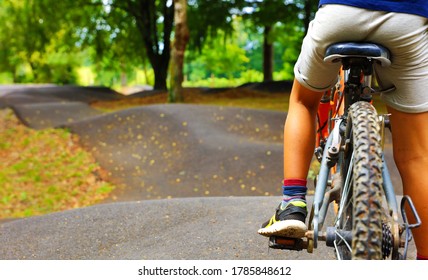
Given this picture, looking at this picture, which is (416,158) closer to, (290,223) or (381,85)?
(381,85)

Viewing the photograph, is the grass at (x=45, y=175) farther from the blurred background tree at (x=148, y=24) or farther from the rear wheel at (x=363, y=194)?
the blurred background tree at (x=148, y=24)

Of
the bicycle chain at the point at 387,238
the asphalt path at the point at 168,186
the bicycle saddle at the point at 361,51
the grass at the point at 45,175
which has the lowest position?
the grass at the point at 45,175

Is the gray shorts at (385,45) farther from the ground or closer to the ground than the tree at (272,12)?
farther from the ground

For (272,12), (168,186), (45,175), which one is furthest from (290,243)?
Result: (272,12)

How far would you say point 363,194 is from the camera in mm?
1924

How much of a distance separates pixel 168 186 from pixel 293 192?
6.71 m

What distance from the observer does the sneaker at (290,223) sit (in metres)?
2.46

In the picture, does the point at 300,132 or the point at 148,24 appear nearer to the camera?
the point at 300,132

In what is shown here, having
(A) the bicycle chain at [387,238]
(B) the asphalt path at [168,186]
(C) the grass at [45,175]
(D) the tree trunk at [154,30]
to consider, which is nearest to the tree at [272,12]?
(D) the tree trunk at [154,30]

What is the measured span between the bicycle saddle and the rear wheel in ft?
0.61
